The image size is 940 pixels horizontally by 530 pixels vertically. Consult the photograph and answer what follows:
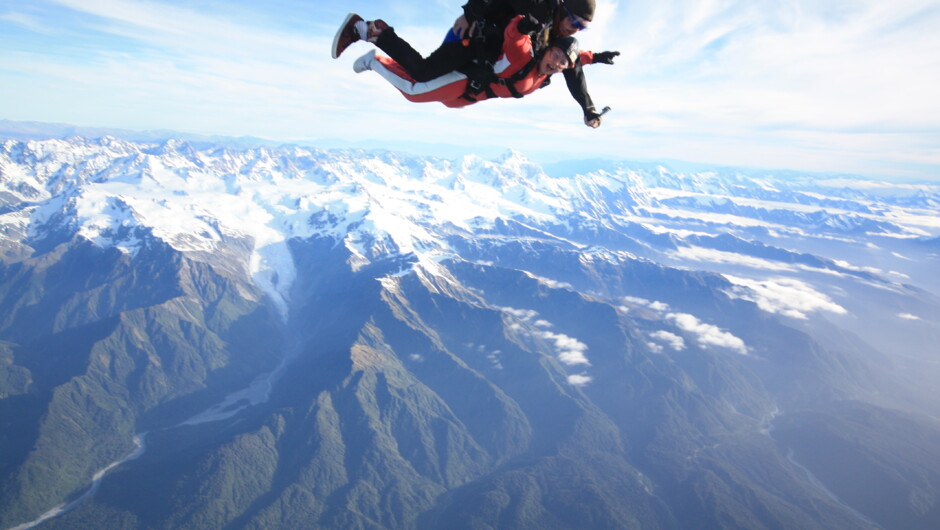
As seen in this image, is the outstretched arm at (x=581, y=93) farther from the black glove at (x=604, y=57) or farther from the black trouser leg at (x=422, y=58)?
the black trouser leg at (x=422, y=58)

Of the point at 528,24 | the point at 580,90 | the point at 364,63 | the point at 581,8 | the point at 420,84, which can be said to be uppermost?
the point at 581,8

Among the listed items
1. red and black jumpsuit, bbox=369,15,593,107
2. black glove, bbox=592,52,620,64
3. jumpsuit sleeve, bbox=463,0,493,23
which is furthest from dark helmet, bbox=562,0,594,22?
black glove, bbox=592,52,620,64

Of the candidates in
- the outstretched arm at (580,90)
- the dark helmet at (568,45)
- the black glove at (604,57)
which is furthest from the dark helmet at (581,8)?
the black glove at (604,57)

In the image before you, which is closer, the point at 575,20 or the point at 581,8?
the point at 581,8

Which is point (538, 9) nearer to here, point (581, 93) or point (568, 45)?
point (568, 45)

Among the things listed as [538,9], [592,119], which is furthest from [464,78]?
[592,119]
